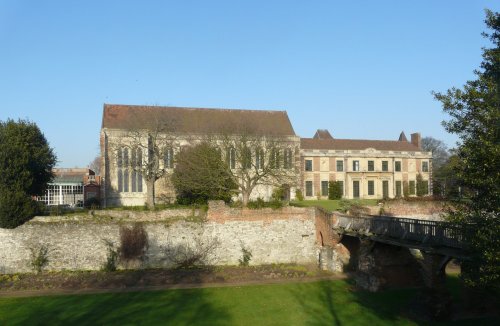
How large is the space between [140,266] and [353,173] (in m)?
28.7

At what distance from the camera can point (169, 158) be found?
35375 millimetres

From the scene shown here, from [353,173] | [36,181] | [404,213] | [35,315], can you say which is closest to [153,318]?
[35,315]

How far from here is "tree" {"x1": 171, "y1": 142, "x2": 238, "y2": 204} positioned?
29.3 meters

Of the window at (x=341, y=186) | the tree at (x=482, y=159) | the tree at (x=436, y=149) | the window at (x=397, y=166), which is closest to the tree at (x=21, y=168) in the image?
the tree at (x=482, y=159)

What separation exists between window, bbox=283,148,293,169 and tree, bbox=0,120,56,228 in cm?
1615

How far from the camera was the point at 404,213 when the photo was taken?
93.9ft

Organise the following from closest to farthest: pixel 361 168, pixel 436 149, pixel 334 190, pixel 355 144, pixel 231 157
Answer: pixel 231 157 < pixel 334 190 < pixel 361 168 < pixel 355 144 < pixel 436 149

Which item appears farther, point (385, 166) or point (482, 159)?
point (385, 166)

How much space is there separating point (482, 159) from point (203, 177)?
21387 millimetres

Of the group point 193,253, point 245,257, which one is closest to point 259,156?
point 245,257

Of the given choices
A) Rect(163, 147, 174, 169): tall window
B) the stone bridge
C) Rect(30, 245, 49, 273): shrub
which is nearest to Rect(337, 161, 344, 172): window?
Rect(163, 147, 174, 169): tall window

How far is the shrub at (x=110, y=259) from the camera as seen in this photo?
22578 millimetres

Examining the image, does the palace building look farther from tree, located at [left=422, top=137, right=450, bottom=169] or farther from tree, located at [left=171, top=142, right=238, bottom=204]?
tree, located at [left=422, top=137, right=450, bottom=169]

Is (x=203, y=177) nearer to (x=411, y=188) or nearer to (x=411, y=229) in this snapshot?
(x=411, y=229)
